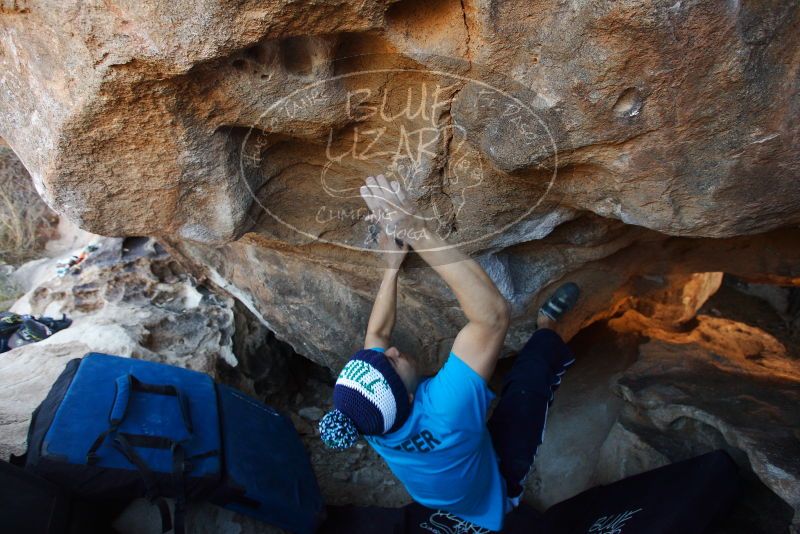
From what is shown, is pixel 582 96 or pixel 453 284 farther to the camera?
pixel 453 284

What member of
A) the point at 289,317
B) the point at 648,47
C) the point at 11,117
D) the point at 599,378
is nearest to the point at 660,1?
the point at 648,47

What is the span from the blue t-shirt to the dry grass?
423cm

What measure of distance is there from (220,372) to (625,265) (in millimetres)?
1805

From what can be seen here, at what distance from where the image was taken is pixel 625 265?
7.34 ft

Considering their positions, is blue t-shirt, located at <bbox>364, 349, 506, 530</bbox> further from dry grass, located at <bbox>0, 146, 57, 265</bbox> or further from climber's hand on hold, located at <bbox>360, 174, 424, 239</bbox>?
dry grass, located at <bbox>0, 146, 57, 265</bbox>

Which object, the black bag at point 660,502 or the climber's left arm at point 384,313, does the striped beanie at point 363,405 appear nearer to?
the climber's left arm at point 384,313

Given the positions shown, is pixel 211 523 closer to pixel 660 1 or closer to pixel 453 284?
pixel 453 284

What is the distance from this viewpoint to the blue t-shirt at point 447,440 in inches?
57.4

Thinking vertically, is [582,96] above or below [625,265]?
above

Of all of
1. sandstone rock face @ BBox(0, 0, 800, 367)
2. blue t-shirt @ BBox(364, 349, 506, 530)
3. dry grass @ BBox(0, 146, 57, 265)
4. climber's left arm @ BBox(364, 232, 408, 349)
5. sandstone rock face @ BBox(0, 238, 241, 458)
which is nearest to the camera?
sandstone rock face @ BBox(0, 0, 800, 367)

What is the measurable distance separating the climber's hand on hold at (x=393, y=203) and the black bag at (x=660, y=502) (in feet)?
4.17

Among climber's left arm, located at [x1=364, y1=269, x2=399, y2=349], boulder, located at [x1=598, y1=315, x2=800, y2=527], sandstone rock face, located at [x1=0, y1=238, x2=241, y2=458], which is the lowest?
sandstone rock face, located at [x1=0, y1=238, x2=241, y2=458]

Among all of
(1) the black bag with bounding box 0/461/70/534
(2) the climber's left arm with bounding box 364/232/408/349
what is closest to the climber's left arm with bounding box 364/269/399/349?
(2) the climber's left arm with bounding box 364/232/408/349

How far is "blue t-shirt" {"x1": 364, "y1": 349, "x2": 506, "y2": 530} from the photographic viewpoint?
57.4 inches
